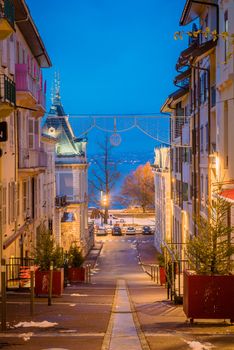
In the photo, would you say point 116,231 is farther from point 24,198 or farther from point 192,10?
point 192,10

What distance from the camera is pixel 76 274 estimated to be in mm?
33625

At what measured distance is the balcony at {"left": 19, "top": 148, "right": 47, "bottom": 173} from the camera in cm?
3031

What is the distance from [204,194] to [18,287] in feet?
41.2

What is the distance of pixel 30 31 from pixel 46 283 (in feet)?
47.9

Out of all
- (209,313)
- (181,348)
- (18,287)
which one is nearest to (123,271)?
(18,287)

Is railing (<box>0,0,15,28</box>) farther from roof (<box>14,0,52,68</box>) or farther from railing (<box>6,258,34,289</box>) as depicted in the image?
railing (<box>6,258,34,289</box>)

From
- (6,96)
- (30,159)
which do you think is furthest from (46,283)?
(30,159)

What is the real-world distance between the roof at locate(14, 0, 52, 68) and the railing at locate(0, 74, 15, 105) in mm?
4609

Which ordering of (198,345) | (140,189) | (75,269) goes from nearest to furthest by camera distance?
(198,345) → (75,269) → (140,189)

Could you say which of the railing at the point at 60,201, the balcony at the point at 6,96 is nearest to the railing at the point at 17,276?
the balcony at the point at 6,96

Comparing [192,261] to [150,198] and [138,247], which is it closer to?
[138,247]

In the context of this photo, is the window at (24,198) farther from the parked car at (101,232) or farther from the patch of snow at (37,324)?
the parked car at (101,232)

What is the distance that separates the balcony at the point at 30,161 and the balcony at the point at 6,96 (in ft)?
22.7

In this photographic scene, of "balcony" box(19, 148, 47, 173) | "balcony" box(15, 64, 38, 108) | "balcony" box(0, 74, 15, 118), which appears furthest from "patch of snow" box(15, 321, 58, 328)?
"balcony" box(19, 148, 47, 173)
